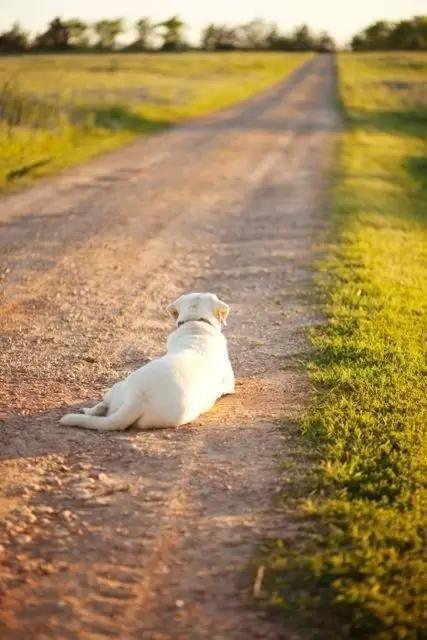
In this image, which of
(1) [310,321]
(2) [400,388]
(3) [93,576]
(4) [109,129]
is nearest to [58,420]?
(3) [93,576]

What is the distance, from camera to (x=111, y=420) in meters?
5.14

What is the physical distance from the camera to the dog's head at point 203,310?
6.06 meters

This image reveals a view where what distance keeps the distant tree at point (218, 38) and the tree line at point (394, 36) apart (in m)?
16.7

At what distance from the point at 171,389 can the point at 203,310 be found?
1.09 metres

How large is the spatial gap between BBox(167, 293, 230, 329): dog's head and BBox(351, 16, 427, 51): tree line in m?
101

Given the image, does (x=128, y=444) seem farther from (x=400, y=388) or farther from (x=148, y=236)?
(x=148, y=236)

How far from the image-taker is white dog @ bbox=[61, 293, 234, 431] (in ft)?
16.6

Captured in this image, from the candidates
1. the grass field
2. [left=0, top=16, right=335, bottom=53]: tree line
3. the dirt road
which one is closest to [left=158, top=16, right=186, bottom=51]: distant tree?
[left=0, top=16, right=335, bottom=53]: tree line

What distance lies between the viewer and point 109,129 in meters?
24.1

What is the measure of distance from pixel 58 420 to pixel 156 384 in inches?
31.7

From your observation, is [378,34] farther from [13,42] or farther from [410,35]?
[13,42]

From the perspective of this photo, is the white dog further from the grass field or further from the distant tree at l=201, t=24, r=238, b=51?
the distant tree at l=201, t=24, r=238, b=51

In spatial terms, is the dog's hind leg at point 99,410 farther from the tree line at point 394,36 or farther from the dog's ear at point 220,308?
the tree line at point 394,36

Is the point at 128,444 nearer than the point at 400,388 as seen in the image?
Yes
